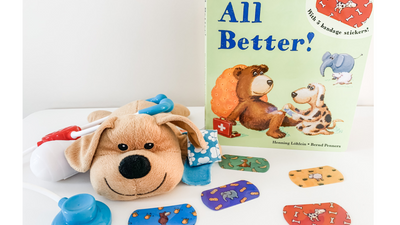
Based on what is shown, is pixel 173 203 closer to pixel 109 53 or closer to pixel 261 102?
pixel 261 102

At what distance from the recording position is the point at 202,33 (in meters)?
0.74

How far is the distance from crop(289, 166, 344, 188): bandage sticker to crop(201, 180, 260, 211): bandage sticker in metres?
0.10

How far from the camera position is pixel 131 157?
1.43 ft

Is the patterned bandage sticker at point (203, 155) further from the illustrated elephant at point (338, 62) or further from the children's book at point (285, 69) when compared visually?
the illustrated elephant at point (338, 62)

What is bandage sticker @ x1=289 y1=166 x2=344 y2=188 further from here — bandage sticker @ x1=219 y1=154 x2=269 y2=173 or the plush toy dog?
the plush toy dog

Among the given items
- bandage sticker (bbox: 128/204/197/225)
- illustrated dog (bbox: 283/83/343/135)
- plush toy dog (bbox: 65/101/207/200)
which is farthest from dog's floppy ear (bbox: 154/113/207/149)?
illustrated dog (bbox: 283/83/343/135)

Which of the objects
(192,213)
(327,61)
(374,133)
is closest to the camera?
(192,213)

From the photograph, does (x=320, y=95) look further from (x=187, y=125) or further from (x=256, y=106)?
(x=187, y=125)

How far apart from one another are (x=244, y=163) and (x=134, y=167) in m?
0.25

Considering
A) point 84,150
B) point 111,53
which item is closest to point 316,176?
point 84,150

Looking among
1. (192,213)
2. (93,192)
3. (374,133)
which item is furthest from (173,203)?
(374,133)

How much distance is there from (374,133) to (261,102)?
1.13 feet

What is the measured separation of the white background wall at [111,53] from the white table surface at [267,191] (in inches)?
9.0

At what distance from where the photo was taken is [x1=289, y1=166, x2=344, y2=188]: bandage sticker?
508 mm
